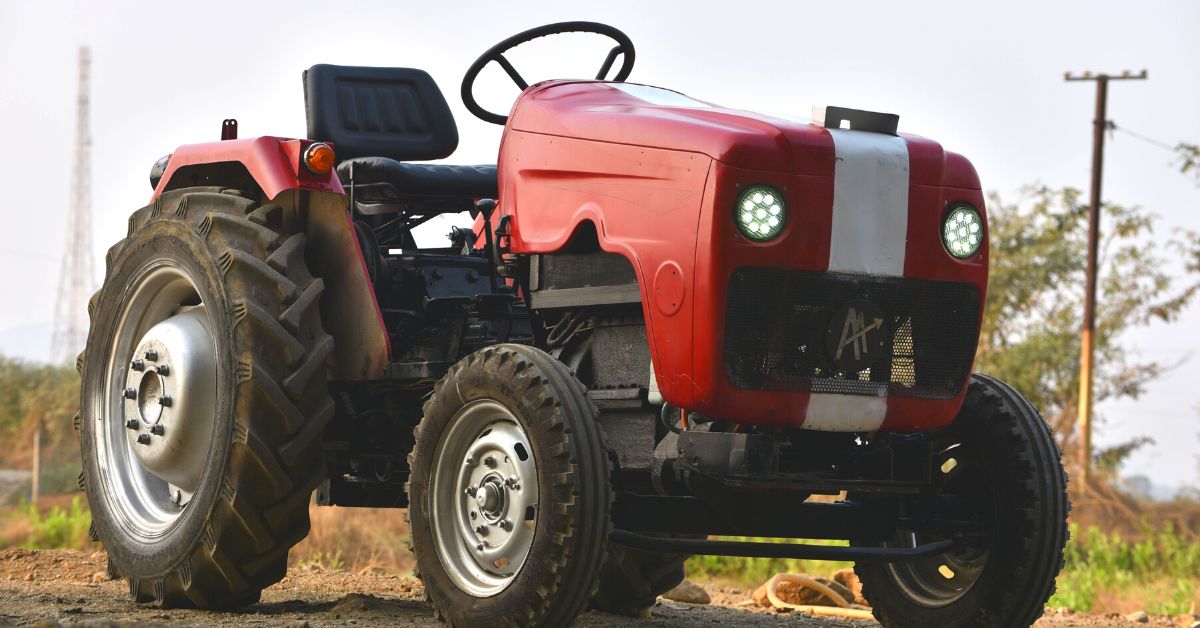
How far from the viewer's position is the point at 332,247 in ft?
20.3

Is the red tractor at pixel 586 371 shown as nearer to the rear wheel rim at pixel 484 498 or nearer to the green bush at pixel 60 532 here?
the rear wheel rim at pixel 484 498

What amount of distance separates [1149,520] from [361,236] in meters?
19.2

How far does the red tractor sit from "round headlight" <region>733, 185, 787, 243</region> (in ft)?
0.03

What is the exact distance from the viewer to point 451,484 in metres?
5.18

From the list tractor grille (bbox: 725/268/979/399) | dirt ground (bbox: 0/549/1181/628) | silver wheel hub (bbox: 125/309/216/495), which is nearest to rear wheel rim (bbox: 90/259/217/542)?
→ silver wheel hub (bbox: 125/309/216/495)

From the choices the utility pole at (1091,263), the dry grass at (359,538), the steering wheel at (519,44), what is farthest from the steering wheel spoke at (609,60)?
the utility pole at (1091,263)

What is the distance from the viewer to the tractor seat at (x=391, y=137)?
674 centimetres

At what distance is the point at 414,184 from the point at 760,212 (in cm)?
233

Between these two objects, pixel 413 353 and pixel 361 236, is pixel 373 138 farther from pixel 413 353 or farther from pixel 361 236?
pixel 413 353

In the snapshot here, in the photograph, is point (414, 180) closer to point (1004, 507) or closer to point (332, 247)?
point (332, 247)

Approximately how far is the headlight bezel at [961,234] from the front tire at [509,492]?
1.33 metres

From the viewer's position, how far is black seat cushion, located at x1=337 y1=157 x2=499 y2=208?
6.68 meters

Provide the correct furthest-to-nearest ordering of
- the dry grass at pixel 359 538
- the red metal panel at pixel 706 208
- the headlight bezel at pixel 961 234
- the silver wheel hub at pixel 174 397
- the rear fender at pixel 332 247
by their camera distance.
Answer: the dry grass at pixel 359 538 → the silver wheel hub at pixel 174 397 → the rear fender at pixel 332 247 → the headlight bezel at pixel 961 234 → the red metal panel at pixel 706 208

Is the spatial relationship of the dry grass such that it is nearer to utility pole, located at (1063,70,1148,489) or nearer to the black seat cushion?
the black seat cushion
